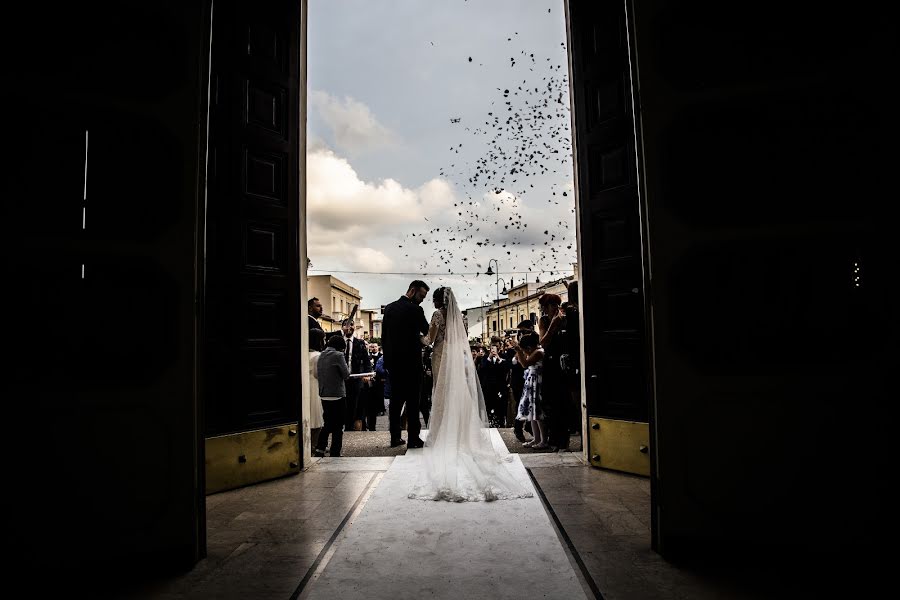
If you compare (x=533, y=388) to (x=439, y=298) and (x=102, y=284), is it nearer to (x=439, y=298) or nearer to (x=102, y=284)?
(x=439, y=298)

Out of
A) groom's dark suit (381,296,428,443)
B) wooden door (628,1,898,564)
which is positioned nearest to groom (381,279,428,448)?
groom's dark suit (381,296,428,443)

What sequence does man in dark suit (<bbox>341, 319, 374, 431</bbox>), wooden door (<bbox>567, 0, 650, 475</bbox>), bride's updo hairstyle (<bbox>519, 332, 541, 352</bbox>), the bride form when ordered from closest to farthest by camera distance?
1. the bride
2. wooden door (<bbox>567, 0, 650, 475</bbox>)
3. bride's updo hairstyle (<bbox>519, 332, 541, 352</bbox>)
4. man in dark suit (<bbox>341, 319, 374, 431</bbox>)

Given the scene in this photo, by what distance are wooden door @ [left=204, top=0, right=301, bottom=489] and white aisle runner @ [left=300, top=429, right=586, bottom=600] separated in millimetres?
1317

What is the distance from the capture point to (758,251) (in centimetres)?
275

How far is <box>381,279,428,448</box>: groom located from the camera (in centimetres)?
620

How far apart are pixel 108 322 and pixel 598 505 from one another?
10.6 ft

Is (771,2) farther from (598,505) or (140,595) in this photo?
(140,595)

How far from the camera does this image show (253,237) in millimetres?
4656

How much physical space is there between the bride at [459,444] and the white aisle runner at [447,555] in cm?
22

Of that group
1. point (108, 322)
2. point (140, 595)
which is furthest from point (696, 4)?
point (140, 595)

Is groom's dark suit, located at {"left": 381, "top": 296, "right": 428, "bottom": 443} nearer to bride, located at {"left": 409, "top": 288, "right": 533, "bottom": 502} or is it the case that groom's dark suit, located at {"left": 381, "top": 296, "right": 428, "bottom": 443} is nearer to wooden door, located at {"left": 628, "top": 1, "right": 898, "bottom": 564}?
bride, located at {"left": 409, "top": 288, "right": 533, "bottom": 502}

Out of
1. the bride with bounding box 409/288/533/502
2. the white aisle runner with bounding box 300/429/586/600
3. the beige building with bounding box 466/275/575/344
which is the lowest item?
the white aisle runner with bounding box 300/429/586/600

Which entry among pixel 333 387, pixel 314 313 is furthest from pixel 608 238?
pixel 314 313

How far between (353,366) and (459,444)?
3537 mm
